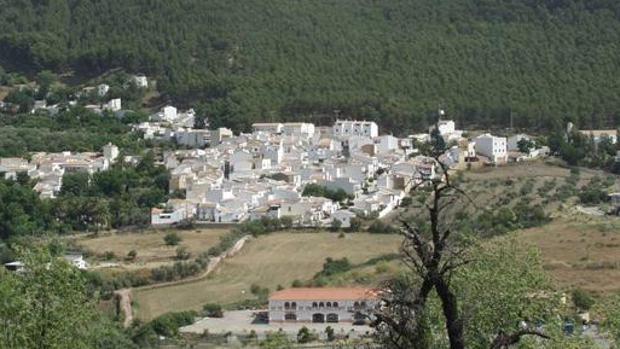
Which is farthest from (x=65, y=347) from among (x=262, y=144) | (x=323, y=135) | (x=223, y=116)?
(x=223, y=116)

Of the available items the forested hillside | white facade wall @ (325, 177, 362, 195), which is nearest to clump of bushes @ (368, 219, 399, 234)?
white facade wall @ (325, 177, 362, 195)

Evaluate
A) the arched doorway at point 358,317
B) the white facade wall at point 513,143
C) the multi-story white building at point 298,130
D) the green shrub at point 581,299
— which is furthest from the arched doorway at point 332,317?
the multi-story white building at point 298,130

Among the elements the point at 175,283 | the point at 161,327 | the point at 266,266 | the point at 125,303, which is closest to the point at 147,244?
the point at 175,283

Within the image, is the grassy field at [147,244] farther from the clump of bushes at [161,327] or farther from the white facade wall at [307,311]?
the white facade wall at [307,311]

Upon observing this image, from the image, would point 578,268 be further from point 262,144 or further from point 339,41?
point 339,41

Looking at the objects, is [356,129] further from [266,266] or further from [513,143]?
[266,266]
